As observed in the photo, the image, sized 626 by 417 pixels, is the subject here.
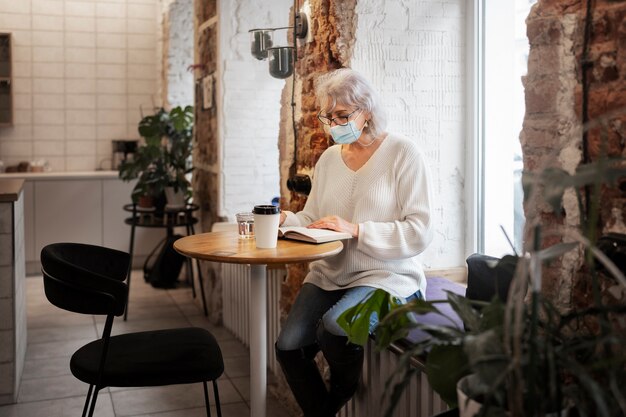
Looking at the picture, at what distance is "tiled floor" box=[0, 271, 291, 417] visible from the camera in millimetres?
3573

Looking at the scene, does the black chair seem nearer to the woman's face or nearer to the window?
the woman's face

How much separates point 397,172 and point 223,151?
2.48 metres

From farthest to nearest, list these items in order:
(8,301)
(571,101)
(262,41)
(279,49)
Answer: (262,41)
(279,49)
(8,301)
(571,101)

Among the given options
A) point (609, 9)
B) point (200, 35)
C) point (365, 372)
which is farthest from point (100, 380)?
point (200, 35)

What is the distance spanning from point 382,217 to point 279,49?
1.39 m

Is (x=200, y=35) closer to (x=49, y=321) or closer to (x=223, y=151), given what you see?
(x=223, y=151)

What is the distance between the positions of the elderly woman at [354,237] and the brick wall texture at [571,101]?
27.5 inches

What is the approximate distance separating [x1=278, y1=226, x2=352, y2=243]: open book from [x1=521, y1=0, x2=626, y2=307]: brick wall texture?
739 millimetres

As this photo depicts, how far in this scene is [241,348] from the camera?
4.53 m

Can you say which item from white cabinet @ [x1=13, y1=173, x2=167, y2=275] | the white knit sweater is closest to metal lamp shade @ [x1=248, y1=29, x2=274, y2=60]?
the white knit sweater

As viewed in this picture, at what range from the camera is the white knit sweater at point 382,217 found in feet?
8.55

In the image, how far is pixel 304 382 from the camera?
8.86ft

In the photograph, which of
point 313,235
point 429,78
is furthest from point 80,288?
point 429,78

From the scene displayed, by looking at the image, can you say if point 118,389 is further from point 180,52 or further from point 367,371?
point 180,52
